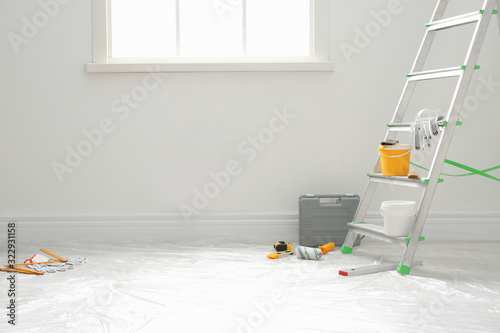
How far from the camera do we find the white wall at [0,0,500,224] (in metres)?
2.94

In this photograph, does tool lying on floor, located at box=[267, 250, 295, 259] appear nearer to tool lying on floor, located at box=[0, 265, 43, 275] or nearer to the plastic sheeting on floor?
the plastic sheeting on floor

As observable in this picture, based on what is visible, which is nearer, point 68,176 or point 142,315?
point 142,315

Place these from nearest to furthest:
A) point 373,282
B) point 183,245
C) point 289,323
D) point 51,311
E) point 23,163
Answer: point 289,323 → point 51,311 → point 373,282 → point 183,245 → point 23,163

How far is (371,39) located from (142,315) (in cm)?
199

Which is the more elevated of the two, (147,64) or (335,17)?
(335,17)

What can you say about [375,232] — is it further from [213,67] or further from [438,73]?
[213,67]

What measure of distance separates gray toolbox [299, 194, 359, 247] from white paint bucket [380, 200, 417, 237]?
45 centimetres

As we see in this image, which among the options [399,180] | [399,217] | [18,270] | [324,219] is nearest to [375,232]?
[399,217]

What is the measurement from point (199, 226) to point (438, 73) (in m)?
1.47

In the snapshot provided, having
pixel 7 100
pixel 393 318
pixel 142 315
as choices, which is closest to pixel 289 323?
pixel 393 318

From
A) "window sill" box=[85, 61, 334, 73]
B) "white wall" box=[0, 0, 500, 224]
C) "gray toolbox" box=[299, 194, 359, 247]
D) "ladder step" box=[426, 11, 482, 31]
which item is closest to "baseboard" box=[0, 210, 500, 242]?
"white wall" box=[0, 0, 500, 224]

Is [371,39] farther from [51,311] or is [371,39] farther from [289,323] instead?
[51,311]

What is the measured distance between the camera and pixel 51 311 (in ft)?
5.66

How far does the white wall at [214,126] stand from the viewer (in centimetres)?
294
